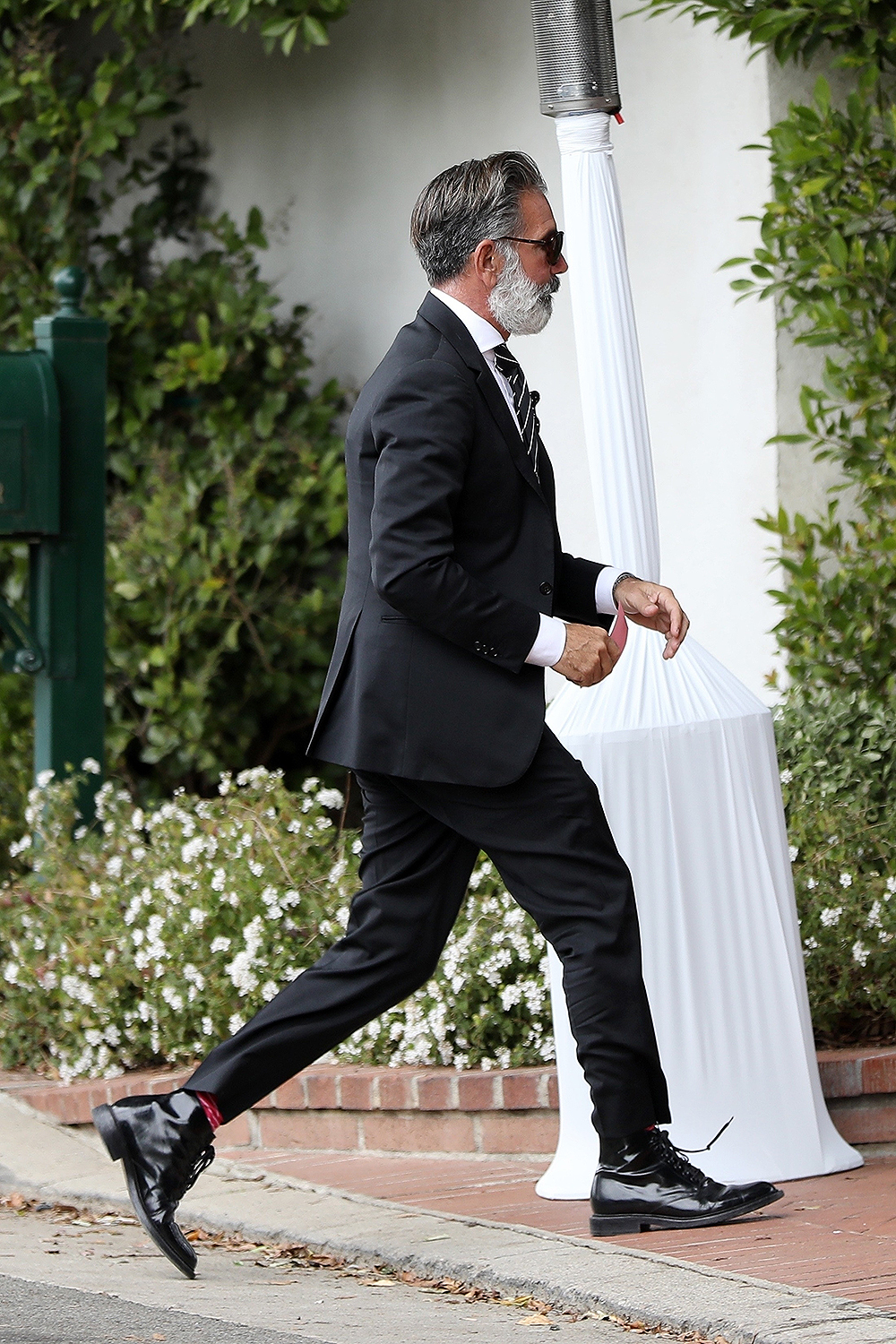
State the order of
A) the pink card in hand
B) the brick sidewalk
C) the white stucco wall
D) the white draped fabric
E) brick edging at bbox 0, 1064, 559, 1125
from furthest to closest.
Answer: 1. the white stucco wall
2. brick edging at bbox 0, 1064, 559, 1125
3. the white draped fabric
4. the pink card in hand
5. the brick sidewalk

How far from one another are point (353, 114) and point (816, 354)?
91.9 inches

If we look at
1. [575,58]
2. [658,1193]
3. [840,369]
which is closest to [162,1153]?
[658,1193]

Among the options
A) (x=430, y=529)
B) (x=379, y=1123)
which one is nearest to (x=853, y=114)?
(x=430, y=529)

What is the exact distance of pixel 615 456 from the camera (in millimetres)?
3875

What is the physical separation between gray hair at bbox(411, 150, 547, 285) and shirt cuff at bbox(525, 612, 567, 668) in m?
0.70

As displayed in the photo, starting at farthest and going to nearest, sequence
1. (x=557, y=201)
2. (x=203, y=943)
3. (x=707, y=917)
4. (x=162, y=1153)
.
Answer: (x=557, y=201)
(x=203, y=943)
(x=707, y=917)
(x=162, y=1153)

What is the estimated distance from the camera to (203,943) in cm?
486

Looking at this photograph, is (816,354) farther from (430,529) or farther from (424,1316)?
(424,1316)

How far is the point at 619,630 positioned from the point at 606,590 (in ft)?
0.49

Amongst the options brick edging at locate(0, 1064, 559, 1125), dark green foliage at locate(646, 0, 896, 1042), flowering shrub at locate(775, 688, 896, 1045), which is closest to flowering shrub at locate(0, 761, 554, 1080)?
brick edging at locate(0, 1064, 559, 1125)

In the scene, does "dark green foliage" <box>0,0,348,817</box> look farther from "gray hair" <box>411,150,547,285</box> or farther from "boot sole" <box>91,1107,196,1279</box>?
"boot sole" <box>91,1107,196,1279</box>

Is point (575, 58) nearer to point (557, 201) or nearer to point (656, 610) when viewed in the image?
point (656, 610)

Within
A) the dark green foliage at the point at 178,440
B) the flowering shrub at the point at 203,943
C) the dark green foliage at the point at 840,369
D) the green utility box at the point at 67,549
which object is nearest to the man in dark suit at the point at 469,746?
the flowering shrub at the point at 203,943

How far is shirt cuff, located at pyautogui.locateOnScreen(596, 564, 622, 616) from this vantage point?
362 cm
